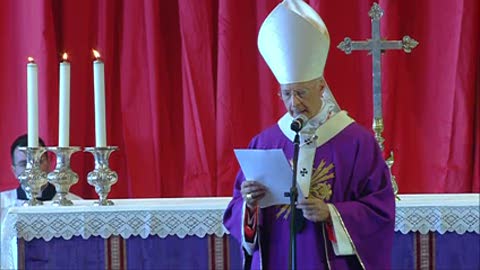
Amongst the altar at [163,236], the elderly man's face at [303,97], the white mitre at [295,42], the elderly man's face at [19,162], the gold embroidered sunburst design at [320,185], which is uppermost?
the white mitre at [295,42]

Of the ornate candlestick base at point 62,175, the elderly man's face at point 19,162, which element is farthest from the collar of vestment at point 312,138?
the elderly man's face at point 19,162

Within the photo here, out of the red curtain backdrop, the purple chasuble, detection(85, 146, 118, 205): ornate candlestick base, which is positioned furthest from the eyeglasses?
the red curtain backdrop

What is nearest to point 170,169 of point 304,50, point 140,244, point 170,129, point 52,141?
point 170,129

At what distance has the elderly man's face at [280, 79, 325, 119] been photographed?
2.33 meters

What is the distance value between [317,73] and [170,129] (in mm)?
1667

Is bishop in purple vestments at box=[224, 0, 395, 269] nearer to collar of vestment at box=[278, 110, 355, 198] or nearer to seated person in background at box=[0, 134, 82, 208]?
collar of vestment at box=[278, 110, 355, 198]

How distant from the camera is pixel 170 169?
13.1ft

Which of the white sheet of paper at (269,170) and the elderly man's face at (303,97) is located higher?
the elderly man's face at (303,97)

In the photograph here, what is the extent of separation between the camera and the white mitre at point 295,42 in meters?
2.42

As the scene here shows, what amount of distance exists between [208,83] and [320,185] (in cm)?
160

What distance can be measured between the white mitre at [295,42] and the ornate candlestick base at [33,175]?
946 millimetres

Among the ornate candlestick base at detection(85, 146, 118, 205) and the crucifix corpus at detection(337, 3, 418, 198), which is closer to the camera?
the ornate candlestick base at detection(85, 146, 118, 205)

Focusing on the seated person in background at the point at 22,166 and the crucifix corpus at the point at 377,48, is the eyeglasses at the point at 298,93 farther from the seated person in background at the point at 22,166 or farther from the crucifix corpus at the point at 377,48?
the seated person in background at the point at 22,166

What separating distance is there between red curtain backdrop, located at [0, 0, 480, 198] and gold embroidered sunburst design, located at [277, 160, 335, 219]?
1.51 meters
